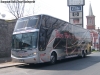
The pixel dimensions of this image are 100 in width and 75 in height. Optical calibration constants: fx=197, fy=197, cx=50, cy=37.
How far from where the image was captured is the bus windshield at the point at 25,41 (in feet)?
46.6

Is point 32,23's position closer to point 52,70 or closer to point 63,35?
point 52,70

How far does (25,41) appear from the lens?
14.5m

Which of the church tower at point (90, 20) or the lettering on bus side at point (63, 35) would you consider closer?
the lettering on bus side at point (63, 35)

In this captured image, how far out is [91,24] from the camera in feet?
303

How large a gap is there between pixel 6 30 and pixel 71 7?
28402 millimetres

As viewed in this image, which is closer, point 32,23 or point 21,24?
point 32,23

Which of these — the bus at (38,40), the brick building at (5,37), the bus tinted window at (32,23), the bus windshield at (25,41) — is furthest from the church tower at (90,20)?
the bus windshield at (25,41)

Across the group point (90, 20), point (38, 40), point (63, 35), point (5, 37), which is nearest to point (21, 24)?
point (38, 40)

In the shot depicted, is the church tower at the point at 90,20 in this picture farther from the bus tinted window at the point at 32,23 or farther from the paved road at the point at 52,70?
the bus tinted window at the point at 32,23

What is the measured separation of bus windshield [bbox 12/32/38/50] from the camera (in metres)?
14.2

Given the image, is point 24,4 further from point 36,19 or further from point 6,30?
point 36,19

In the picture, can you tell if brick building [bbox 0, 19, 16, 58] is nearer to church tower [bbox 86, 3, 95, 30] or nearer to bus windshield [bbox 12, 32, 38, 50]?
bus windshield [bbox 12, 32, 38, 50]

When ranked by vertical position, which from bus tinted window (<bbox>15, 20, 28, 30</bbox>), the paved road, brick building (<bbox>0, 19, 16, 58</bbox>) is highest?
bus tinted window (<bbox>15, 20, 28, 30</bbox>)

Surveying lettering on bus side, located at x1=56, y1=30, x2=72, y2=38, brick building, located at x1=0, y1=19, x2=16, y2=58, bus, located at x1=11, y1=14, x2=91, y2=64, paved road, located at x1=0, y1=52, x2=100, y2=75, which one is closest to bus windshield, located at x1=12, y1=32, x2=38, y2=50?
bus, located at x1=11, y1=14, x2=91, y2=64
